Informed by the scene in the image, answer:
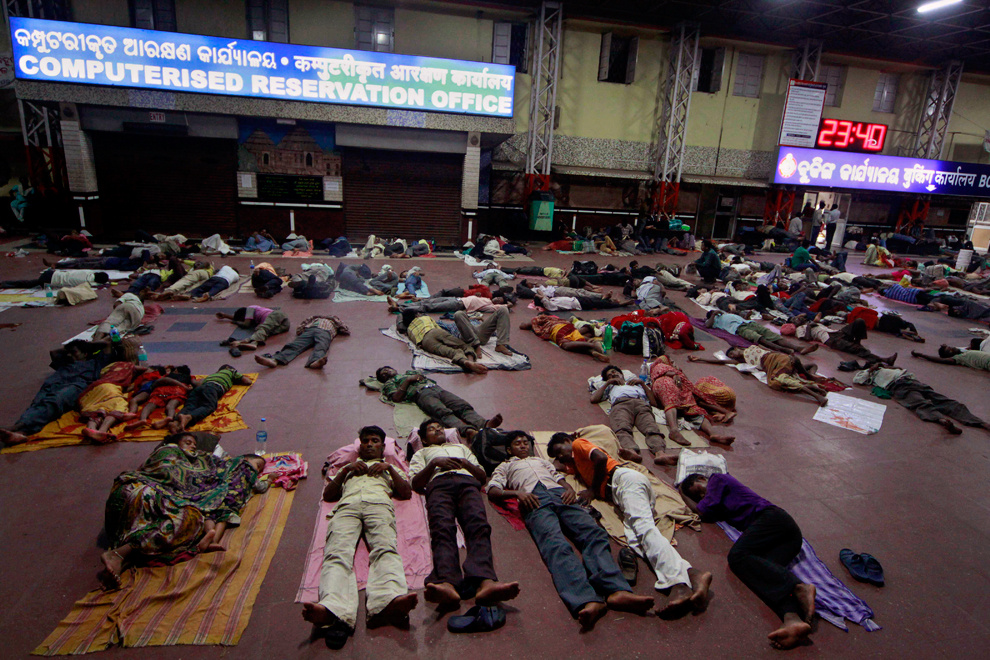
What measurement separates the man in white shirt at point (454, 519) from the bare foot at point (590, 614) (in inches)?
16.6

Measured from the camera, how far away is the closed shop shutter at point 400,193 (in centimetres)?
1745

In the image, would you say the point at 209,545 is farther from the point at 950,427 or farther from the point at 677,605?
the point at 950,427

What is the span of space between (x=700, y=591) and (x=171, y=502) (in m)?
3.61

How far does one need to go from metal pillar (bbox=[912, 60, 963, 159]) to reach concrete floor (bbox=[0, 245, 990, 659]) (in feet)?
67.5

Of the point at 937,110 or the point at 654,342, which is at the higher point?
the point at 937,110

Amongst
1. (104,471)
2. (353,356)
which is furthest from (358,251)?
(104,471)

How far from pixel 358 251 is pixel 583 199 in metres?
8.91

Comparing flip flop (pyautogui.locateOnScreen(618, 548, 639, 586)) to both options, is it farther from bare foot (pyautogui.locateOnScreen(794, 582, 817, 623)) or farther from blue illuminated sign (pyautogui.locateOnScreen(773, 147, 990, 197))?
blue illuminated sign (pyautogui.locateOnScreen(773, 147, 990, 197))

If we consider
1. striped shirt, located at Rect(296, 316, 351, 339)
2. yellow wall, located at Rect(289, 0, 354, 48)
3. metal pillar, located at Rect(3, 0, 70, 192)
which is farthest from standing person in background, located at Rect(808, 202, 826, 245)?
metal pillar, located at Rect(3, 0, 70, 192)

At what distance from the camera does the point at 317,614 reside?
3.13 m

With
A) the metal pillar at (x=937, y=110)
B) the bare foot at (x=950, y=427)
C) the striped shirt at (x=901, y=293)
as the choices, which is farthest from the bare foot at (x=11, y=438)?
the metal pillar at (x=937, y=110)

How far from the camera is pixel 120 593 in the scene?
3438 millimetres

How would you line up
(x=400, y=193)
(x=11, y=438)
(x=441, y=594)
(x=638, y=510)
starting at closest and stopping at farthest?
1. (x=441, y=594)
2. (x=638, y=510)
3. (x=11, y=438)
4. (x=400, y=193)

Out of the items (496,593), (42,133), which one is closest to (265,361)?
(496,593)
